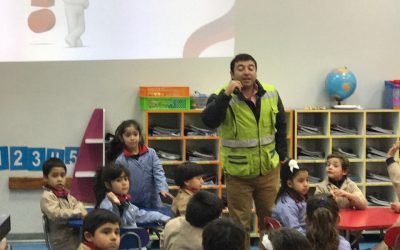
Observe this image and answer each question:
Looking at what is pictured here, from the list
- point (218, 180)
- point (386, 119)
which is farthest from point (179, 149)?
point (386, 119)

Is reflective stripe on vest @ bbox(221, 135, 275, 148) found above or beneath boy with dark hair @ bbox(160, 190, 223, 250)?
above

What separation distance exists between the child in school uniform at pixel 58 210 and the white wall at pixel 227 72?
1.26 metres

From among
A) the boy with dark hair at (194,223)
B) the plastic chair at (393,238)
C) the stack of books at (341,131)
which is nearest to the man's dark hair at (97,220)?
the boy with dark hair at (194,223)

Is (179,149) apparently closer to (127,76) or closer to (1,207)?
(127,76)

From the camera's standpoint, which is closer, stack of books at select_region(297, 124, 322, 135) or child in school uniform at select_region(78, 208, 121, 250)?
child in school uniform at select_region(78, 208, 121, 250)

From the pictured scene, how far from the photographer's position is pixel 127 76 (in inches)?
208

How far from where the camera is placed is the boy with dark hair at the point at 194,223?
113 inches

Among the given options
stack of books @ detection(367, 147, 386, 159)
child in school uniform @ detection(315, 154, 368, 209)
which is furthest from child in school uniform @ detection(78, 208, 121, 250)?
stack of books @ detection(367, 147, 386, 159)

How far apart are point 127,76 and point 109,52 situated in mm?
282

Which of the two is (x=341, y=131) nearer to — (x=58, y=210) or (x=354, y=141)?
(x=354, y=141)

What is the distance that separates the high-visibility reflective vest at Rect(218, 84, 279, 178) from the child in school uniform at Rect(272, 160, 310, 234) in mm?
132

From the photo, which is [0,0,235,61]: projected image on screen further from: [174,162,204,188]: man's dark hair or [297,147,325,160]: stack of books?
[174,162,204,188]: man's dark hair

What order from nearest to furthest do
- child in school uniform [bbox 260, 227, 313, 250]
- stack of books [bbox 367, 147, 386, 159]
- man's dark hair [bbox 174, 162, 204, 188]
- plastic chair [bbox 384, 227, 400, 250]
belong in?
1. child in school uniform [bbox 260, 227, 313, 250]
2. plastic chair [bbox 384, 227, 400, 250]
3. man's dark hair [bbox 174, 162, 204, 188]
4. stack of books [bbox 367, 147, 386, 159]

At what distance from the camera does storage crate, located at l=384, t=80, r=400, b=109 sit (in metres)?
5.41
